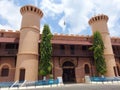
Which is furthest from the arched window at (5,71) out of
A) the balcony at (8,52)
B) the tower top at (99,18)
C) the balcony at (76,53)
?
the tower top at (99,18)

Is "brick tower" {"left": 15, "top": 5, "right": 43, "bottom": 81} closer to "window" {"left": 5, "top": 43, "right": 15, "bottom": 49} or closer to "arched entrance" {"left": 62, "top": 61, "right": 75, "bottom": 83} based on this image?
"window" {"left": 5, "top": 43, "right": 15, "bottom": 49}

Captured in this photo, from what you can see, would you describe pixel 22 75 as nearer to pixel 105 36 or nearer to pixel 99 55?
pixel 99 55

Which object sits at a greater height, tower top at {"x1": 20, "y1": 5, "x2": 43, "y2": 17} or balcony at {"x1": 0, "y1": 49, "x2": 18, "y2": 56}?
tower top at {"x1": 20, "y1": 5, "x2": 43, "y2": 17}

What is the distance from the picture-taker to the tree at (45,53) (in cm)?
2481

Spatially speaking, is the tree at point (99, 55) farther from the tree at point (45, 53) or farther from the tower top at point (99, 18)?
the tree at point (45, 53)

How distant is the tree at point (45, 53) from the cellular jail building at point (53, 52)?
4.31 ft

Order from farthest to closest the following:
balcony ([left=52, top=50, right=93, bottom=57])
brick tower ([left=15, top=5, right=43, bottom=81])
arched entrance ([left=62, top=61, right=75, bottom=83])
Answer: arched entrance ([left=62, top=61, right=75, bottom=83]), balcony ([left=52, top=50, right=93, bottom=57]), brick tower ([left=15, top=5, right=43, bottom=81])

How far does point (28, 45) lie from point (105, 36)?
17685 millimetres

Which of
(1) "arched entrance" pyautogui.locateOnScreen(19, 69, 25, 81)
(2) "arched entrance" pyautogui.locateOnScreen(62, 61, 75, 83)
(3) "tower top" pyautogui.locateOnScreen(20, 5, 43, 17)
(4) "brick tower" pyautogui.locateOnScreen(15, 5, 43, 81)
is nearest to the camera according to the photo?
(1) "arched entrance" pyautogui.locateOnScreen(19, 69, 25, 81)

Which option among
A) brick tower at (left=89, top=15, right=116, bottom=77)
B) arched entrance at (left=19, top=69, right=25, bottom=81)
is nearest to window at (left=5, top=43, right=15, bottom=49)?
arched entrance at (left=19, top=69, right=25, bottom=81)

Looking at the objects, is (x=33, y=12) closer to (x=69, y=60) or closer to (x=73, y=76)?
(x=69, y=60)

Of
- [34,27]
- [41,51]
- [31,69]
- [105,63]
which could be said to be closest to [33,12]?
[34,27]

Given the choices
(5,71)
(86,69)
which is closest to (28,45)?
(5,71)

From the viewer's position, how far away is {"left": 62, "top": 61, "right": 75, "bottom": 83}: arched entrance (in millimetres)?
29648
